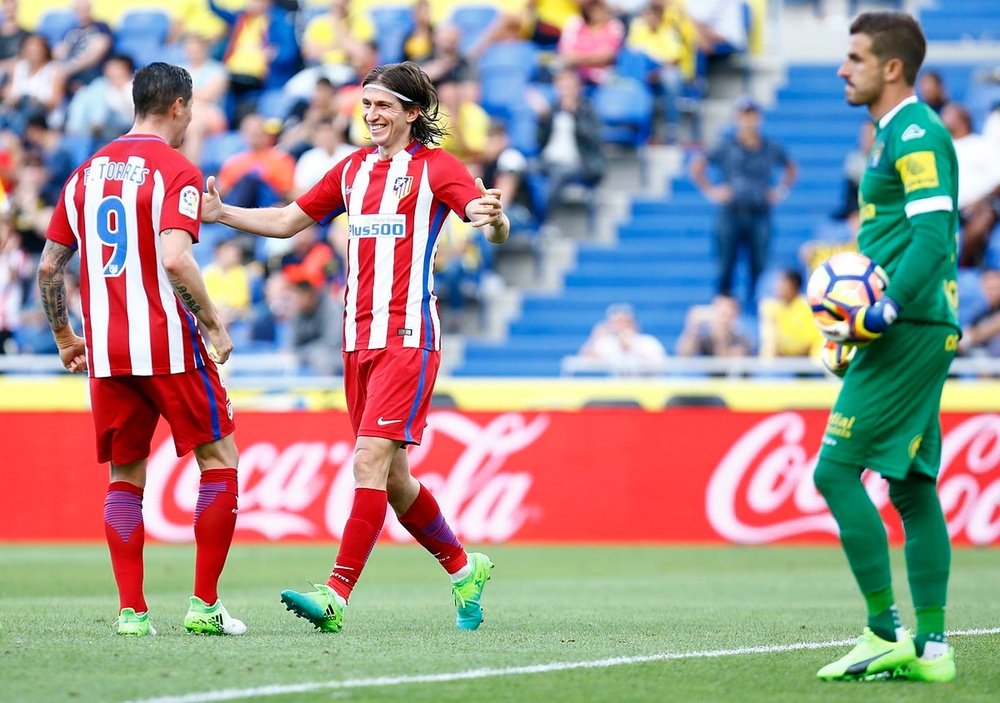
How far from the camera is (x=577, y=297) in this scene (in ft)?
61.7

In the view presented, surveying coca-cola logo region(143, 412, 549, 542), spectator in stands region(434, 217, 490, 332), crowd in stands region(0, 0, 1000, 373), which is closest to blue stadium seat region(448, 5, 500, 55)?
crowd in stands region(0, 0, 1000, 373)

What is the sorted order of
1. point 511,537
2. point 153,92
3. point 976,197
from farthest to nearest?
point 976,197, point 511,537, point 153,92

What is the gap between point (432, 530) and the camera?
7527 mm

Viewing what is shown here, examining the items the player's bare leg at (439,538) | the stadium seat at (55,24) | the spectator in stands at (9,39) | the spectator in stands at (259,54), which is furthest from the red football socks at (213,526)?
the stadium seat at (55,24)

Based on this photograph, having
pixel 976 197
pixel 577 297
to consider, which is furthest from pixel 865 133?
pixel 577 297

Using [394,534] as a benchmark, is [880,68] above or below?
above

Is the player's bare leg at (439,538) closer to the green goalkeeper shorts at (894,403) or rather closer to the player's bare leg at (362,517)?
the player's bare leg at (362,517)

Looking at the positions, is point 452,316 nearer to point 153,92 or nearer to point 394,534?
point 394,534

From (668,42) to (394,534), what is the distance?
7762 mm

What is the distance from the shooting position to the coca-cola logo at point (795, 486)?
558 inches

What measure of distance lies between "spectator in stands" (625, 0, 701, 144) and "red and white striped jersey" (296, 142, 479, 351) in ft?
41.3

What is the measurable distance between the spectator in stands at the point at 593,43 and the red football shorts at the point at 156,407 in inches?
518

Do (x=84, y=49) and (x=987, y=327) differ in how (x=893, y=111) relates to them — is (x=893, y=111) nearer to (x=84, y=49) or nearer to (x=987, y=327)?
(x=987, y=327)

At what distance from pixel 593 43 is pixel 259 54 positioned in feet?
14.4
